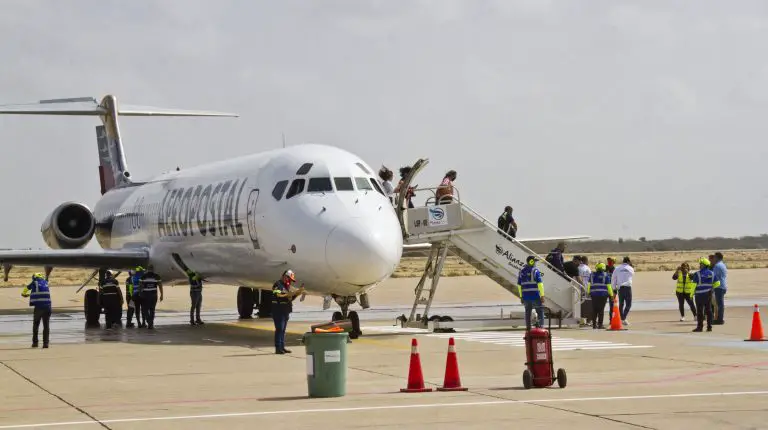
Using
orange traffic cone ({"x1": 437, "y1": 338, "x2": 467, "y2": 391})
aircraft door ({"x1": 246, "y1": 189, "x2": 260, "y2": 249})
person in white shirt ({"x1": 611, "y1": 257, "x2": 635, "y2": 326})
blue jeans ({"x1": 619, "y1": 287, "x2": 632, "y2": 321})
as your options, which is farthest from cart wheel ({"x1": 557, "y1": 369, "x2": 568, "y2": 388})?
blue jeans ({"x1": 619, "y1": 287, "x2": 632, "y2": 321})

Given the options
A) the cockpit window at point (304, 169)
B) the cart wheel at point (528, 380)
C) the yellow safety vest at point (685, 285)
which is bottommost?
the cart wheel at point (528, 380)

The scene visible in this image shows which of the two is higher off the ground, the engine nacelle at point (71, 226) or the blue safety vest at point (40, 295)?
the engine nacelle at point (71, 226)

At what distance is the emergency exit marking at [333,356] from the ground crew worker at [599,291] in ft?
40.3

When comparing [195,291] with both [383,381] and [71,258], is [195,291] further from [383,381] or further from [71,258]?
[383,381]

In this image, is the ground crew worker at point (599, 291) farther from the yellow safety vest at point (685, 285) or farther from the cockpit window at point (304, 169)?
the cockpit window at point (304, 169)

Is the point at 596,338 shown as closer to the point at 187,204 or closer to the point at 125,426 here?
the point at 187,204

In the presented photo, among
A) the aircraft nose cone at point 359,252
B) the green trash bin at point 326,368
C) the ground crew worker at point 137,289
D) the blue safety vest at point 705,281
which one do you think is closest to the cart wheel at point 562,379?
the green trash bin at point 326,368

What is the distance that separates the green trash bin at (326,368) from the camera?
43.8 feet

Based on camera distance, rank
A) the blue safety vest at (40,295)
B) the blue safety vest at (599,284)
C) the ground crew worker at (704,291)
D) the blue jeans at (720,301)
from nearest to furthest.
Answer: the blue safety vest at (40,295) < the ground crew worker at (704,291) < the blue safety vest at (599,284) < the blue jeans at (720,301)

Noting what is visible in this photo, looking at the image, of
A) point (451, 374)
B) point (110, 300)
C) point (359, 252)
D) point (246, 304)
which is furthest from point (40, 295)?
point (451, 374)

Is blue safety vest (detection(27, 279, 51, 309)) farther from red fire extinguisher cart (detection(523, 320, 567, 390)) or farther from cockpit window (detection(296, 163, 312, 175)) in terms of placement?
red fire extinguisher cart (detection(523, 320, 567, 390))

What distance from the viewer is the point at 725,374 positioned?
1523 cm

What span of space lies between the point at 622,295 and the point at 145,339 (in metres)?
10.6

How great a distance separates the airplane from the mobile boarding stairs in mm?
1620
